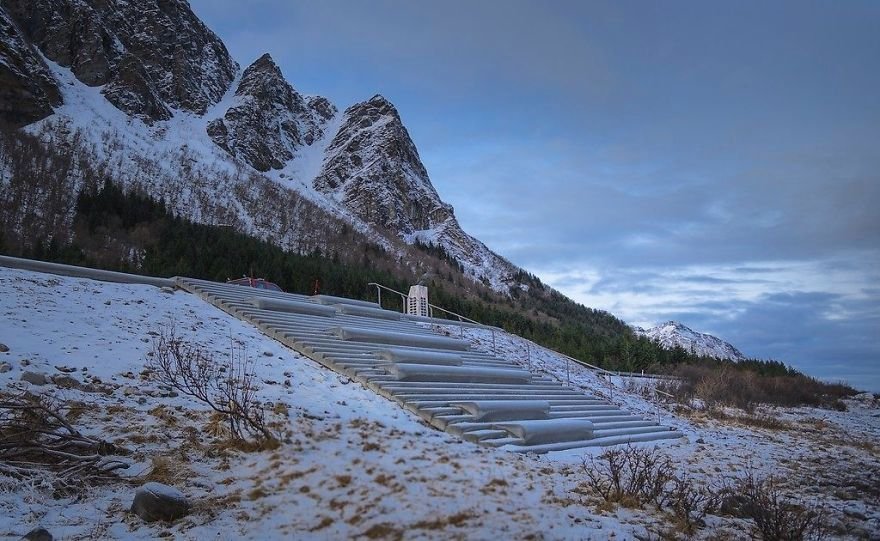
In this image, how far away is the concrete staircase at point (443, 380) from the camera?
10136 millimetres

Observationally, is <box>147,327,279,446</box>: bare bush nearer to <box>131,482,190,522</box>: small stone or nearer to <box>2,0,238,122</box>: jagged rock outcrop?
<box>131,482,190,522</box>: small stone

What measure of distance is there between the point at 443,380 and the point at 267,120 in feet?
359

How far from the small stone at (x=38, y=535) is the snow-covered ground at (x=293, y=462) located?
0.20 m

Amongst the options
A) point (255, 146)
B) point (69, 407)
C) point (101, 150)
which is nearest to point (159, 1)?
point (255, 146)

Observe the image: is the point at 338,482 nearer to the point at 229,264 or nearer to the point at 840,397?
the point at 229,264

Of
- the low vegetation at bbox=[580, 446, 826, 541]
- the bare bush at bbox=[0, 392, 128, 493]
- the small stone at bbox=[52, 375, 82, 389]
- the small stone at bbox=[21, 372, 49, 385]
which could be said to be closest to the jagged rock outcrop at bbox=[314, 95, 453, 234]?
the small stone at bbox=[52, 375, 82, 389]

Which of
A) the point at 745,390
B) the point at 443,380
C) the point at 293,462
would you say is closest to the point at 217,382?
the point at 293,462

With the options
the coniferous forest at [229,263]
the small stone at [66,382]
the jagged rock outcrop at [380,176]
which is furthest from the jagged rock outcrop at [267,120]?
the small stone at [66,382]

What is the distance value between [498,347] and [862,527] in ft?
49.2

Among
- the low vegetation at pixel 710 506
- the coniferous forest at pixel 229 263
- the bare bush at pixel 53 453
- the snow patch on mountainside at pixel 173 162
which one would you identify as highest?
the snow patch on mountainside at pixel 173 162

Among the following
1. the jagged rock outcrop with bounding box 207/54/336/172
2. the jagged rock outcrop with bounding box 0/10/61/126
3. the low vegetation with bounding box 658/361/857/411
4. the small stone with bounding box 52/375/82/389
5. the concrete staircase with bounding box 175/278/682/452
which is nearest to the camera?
the small stone with bounding box 52/375/82/389

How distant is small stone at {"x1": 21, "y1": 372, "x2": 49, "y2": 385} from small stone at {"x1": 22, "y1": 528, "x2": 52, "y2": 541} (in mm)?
4217

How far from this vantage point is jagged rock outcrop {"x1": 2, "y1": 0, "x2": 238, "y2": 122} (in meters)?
87.8

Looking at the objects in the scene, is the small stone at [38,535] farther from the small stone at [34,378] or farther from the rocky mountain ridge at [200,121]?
the rocky mountain ridge at [200,121]
